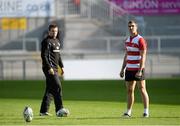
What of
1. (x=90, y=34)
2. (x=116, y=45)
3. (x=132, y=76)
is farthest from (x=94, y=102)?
(x=90, y=34)

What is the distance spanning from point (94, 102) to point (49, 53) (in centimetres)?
474

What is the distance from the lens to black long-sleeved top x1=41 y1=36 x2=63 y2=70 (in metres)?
16.5

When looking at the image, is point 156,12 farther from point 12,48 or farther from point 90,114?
point 90,114

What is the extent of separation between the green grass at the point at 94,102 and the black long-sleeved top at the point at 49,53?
1.21m

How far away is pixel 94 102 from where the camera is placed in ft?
69.1

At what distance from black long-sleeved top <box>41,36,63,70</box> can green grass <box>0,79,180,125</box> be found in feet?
3.97

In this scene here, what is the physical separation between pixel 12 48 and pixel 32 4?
2574 millimetres

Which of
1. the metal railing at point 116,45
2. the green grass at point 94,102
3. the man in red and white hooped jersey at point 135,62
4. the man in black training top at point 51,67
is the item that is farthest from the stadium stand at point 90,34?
the man in red and white hooped jersey at point 135,62

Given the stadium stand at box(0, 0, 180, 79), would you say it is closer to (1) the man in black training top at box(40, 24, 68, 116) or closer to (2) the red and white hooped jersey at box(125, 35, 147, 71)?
(1) the man in black training top at box(40, 24, 68, 116)

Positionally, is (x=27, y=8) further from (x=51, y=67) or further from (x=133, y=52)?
(x=133, y=52)

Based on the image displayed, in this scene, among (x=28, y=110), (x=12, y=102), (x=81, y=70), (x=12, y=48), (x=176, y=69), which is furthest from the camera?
(x=12, y=48)

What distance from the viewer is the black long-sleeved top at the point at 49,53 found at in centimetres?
1653

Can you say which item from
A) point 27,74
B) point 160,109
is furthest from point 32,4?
point 160,109

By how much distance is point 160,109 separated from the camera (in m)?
18.4
